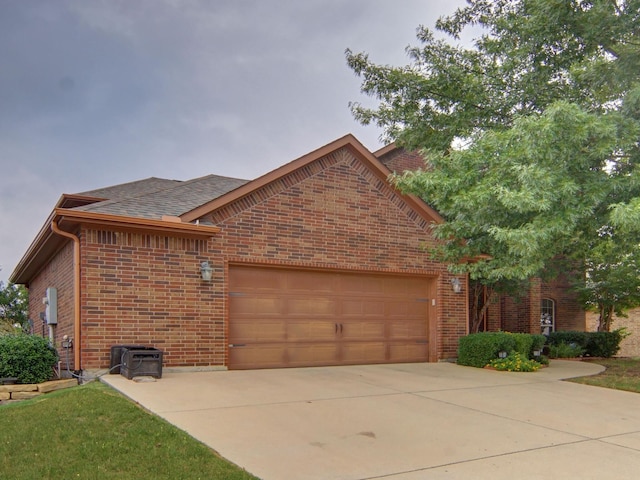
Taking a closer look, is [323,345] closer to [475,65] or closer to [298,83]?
[475,65]

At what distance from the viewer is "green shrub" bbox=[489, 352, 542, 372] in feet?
38.1

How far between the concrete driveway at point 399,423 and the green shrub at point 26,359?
1.41 m

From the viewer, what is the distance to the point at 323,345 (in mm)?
11516

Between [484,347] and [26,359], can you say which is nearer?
[26,359]

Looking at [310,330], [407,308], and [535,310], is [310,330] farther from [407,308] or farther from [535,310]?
[535,310]

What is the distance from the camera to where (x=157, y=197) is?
37.9 ft

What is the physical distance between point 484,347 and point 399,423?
6.35 meters

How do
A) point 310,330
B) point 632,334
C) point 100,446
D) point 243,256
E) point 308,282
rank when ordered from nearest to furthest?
point 100,446 → point 243,256 → point 310,330 → point 308,282 → point 632,334

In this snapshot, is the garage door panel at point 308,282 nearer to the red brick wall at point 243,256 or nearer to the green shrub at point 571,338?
the red brick wall at point 243,256

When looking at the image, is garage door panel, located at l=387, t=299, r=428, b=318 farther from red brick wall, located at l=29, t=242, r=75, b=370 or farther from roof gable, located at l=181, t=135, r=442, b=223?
red brick wall, located at l=29, t=242, r=75, b=370

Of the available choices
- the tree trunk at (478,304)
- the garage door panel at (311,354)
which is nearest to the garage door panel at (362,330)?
the garage door panel at (311,354)

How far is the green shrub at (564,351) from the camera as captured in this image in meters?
16.2

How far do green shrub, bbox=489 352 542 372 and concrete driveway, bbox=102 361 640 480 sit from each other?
4.38 feet

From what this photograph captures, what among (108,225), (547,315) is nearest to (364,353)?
(108,225)
